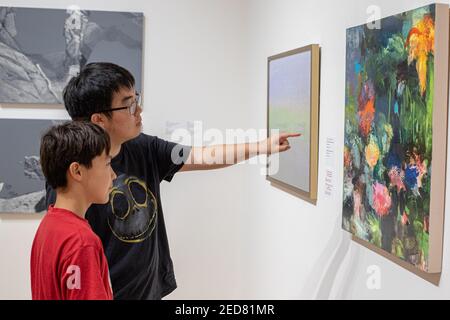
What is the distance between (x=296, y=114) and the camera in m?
2.07

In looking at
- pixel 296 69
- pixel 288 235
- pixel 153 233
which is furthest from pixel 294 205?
pixel 153 233

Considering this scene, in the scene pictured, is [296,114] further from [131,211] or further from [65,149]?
[65,149]

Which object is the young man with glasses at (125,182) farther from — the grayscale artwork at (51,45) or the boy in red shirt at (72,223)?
the grayscale artwork at (51,45)

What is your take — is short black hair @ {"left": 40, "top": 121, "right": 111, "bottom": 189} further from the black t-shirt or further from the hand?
the hand

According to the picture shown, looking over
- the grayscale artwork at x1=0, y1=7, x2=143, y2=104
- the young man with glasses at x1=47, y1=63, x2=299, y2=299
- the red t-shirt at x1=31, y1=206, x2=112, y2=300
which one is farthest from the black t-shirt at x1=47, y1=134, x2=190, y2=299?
the grayscale artwork at x1=0, y1=7, x2=143, y2=104

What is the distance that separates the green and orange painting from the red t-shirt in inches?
27.5

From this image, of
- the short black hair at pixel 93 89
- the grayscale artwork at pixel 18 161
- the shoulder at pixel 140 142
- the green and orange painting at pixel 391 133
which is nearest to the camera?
the green and orange painting at pixel 391 133

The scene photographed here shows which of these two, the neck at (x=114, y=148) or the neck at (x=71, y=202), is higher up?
the neck at (x=114, y=148)

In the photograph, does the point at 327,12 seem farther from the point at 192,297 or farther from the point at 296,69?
the point at 192,297

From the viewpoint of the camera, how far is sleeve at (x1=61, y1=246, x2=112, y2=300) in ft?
3.61

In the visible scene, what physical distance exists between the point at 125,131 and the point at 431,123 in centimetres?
87

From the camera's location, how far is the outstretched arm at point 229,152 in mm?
1799

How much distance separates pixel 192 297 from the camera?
3031 millimetres

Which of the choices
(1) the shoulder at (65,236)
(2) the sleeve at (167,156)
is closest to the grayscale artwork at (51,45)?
(2) the sleeve at (167,156)
